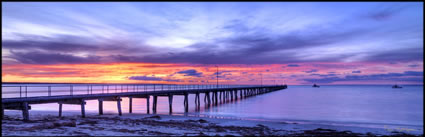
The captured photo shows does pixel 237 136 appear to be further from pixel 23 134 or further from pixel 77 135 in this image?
pixel 23 134

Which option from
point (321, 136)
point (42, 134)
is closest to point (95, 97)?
point (42, 134)

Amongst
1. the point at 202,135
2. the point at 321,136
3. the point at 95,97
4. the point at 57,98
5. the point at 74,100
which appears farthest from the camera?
the point at 95,97

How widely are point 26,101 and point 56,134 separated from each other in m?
8.15

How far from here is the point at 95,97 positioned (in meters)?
23.4

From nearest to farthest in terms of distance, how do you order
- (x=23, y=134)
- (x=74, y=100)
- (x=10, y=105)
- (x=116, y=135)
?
(x=23, y=134), (x=116, y=135), (x=10, y=105), (x=74, y=100)

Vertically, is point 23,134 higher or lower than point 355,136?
higher

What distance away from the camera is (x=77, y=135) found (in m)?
11.8

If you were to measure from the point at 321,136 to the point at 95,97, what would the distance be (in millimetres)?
18179

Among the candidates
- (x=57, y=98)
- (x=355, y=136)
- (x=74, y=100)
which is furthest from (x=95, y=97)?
(x=355, y=136)

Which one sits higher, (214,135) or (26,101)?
(26,101)

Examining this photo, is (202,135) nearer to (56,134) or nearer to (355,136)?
(56,134)

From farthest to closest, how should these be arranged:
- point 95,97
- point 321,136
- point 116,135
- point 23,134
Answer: point 95,97 < point 321,136 < point 116,135 < point 23,134

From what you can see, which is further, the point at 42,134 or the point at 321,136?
the point at 321,136

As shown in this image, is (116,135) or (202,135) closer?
(116,135)
